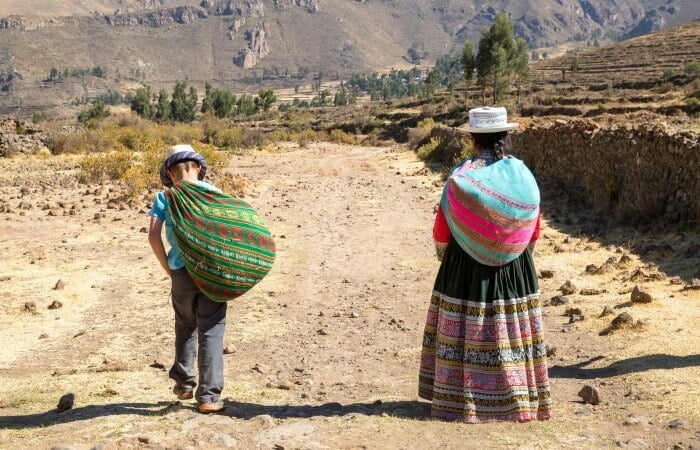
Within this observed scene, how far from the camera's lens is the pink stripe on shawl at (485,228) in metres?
3.94

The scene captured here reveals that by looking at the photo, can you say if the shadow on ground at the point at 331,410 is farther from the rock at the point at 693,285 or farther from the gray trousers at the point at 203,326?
the rock at the point at 693,285

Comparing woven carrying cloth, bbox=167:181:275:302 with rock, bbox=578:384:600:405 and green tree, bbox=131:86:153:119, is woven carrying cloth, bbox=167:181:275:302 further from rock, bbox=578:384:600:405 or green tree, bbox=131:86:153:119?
green tree, bbox=131:86:153:119

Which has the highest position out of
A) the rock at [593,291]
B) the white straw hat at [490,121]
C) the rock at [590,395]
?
the white straw hat at [490,121]

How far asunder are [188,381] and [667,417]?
2.82 metres

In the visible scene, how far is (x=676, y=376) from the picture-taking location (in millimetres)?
4895

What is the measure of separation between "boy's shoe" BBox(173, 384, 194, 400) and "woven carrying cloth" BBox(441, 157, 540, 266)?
181 cm

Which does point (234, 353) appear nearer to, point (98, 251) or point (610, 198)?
point (98, 251)

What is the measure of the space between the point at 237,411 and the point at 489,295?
5.36 ft

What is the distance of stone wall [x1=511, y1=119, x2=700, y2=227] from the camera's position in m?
9.33

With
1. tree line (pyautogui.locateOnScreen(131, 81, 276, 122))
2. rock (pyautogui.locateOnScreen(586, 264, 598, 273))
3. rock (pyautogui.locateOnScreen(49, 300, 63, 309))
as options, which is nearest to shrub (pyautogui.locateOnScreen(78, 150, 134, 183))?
rock (pyautogui.locateOnScreen(49, 300, 63, 309))

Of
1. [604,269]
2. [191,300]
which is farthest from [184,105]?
[191,300]

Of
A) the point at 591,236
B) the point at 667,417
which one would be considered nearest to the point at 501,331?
the point at 667,417

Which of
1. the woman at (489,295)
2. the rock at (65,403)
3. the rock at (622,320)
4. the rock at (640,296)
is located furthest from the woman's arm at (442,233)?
the rock at (640,296)

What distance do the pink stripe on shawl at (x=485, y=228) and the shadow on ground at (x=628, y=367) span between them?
1629 mm
